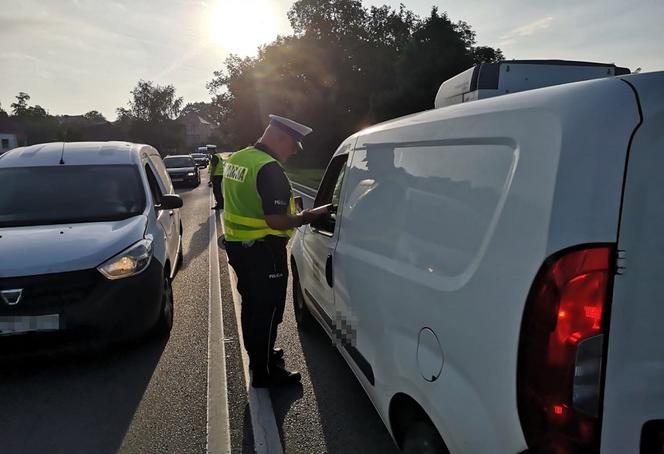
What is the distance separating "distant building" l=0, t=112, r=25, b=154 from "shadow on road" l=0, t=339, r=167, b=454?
255ft

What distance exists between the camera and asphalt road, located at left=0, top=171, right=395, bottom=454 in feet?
9.62

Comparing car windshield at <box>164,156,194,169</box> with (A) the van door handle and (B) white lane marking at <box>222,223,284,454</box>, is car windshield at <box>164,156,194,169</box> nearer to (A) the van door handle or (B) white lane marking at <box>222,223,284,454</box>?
(B) white lane marking at <box>222,223,284,454</box>

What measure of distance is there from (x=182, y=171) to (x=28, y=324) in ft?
66.3

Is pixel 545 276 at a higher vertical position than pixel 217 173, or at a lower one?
higher

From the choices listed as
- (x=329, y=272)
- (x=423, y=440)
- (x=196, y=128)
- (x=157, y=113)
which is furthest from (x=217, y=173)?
(x=196, y=128)

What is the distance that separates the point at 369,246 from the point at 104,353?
2.72 meters

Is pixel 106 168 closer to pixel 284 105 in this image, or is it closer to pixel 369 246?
pixel 369 246

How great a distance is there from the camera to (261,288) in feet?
11.0

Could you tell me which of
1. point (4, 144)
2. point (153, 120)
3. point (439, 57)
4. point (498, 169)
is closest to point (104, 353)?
point (498, 169)

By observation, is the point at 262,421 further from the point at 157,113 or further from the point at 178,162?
the point at 157,113

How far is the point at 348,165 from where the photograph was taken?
3213 mm

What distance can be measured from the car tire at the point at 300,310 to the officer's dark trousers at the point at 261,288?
91 centimetres

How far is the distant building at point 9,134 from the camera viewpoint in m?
69.1

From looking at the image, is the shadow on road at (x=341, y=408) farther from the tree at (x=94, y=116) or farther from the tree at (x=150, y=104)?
the tree at (x=94, y=116)
